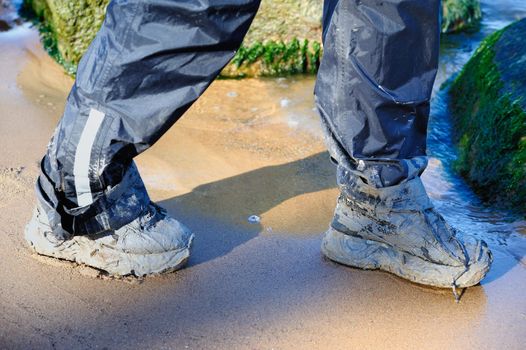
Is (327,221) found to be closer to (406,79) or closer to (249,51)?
(406,79)

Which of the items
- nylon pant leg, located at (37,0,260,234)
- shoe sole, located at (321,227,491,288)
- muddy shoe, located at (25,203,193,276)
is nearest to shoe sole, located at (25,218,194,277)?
muddy shoe, located at (25,203,193,276)

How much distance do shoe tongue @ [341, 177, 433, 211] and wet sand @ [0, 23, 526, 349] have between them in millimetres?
272

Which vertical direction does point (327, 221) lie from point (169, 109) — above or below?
below

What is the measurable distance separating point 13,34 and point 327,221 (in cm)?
303

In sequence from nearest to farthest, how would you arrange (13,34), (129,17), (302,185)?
(129,17) → (302,185) → (13,34)

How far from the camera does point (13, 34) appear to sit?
15.0 feet

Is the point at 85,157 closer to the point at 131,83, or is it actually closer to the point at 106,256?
the point at 131,83

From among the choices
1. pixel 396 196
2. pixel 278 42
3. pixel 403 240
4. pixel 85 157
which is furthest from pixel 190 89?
pixel 278 42

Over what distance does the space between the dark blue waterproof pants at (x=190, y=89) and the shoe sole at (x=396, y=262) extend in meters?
0.27

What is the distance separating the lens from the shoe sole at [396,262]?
7.41ft

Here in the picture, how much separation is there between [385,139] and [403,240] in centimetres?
40

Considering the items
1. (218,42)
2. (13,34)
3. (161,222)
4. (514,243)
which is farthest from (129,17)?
(13,34)

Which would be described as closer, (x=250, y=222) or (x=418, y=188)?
(x=418, y=188)

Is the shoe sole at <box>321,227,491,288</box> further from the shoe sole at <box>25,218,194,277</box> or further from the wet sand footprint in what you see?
the wet sand footprint
